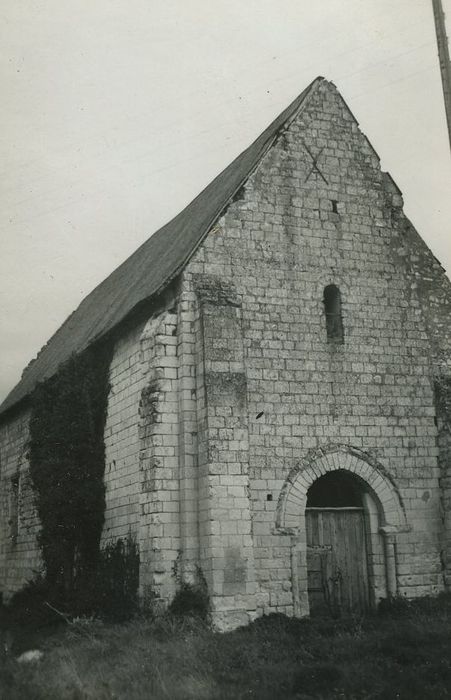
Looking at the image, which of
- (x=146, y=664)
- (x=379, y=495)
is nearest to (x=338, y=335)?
(x=379, y=495)

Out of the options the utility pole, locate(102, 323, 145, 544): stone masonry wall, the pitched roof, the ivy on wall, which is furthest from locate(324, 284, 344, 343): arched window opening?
the ivy on wall

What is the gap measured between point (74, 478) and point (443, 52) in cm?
1041

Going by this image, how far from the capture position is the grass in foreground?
9.14 meters

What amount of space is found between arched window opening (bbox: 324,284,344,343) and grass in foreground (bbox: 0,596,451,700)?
197 inches

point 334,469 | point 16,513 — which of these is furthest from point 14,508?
point 334,469

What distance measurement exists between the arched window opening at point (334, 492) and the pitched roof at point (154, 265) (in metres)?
4.59

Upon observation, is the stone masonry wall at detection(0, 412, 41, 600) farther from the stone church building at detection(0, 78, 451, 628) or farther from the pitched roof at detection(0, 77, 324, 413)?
the stone church building at detection(0, 78, 451, 628)

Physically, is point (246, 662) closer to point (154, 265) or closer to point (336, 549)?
point (336, 549)

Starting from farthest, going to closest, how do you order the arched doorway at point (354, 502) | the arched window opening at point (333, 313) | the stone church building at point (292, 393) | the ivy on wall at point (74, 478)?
the ivy on wall at point (74, 478), the arched window opening at point (333, 313), the arched doorway at point (354, 502), the stone church building at point (292, 393)

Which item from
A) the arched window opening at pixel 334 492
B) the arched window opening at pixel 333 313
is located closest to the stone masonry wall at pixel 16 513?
the arched window opening at pixel 334 492

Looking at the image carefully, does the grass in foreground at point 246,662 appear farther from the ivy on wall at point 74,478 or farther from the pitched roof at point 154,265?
the pitched roof at point 154,265

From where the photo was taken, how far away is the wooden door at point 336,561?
46.2 feet

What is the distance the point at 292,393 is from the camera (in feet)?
47.2

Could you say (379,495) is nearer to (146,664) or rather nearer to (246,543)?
(246,543)
